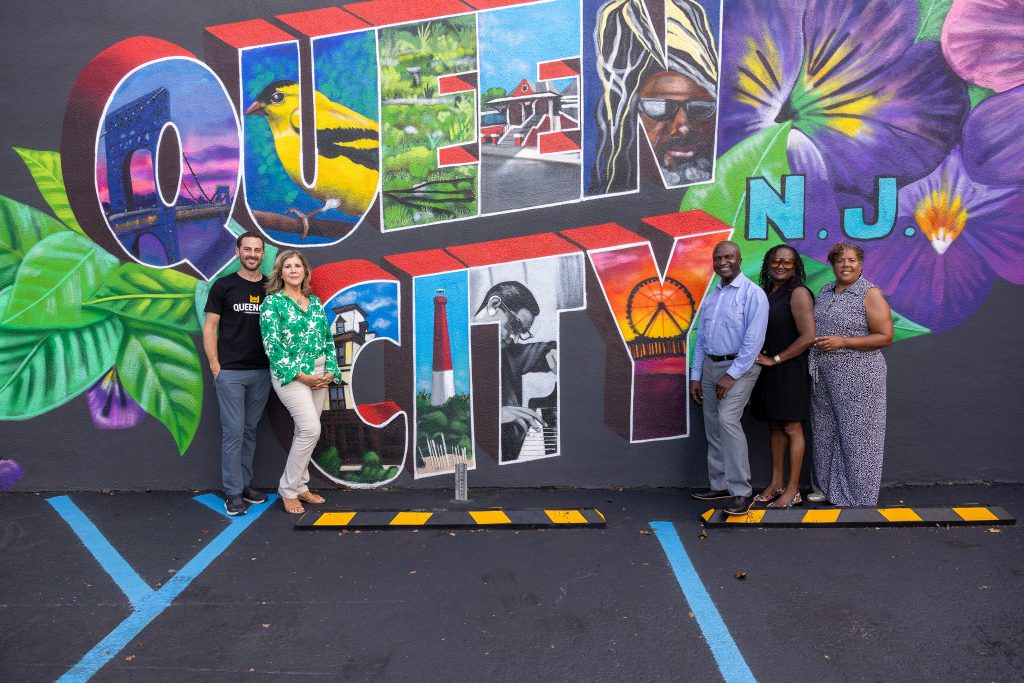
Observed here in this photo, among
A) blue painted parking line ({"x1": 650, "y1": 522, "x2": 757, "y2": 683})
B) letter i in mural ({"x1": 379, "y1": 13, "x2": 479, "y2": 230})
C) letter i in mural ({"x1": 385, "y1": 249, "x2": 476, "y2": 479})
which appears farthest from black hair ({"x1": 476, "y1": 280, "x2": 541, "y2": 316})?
blue painted parking line ({"x1": 650, "y1": 522, "x2": 757, "y2": 683})

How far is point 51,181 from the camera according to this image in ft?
17.8

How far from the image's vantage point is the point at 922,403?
5258 millimetres

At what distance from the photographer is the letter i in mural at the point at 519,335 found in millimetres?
5316

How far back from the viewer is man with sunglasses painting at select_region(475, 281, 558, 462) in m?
5.34

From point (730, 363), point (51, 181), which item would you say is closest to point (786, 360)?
point (730, 363)

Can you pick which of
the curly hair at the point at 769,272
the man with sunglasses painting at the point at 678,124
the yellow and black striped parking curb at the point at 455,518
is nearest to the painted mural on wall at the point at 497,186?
the man with sunglasses painting at the point at 678,124

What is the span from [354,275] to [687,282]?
8.71 feet

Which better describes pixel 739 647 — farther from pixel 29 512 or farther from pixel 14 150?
pixel 14 150

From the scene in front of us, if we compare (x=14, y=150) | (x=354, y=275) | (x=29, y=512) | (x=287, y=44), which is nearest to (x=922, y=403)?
(x=354, y=275)

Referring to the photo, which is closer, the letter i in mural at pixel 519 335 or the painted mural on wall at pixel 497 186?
the painted mural on wall at pixel 497 186

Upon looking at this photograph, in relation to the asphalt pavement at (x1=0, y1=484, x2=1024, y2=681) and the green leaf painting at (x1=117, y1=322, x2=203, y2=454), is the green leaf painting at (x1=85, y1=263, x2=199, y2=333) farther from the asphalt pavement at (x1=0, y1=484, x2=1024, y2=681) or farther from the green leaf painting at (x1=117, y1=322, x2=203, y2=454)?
the asphalt pavement at (x1=0, y1=484, x2=1024, y2=681)

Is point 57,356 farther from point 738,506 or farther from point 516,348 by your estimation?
point 738,506

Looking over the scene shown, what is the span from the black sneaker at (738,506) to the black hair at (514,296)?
2.01 m

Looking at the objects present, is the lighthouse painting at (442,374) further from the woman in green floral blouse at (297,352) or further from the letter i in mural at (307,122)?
the letter i in mural at (307,122)
